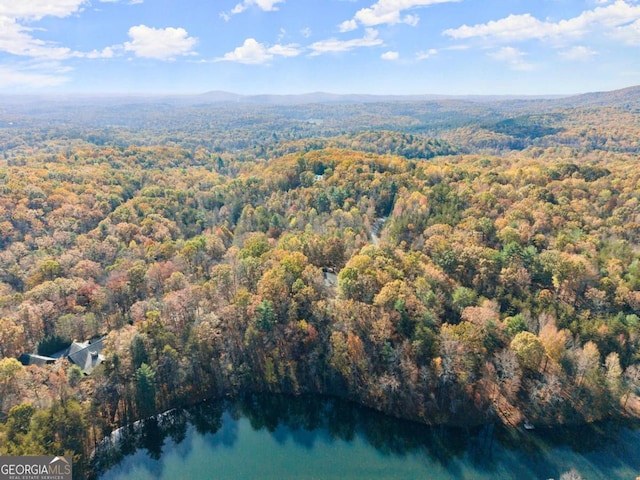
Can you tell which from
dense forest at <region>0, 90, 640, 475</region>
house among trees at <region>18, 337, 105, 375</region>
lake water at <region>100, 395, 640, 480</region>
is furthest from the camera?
house among trees at <region>18, 337, 105, 375</region>

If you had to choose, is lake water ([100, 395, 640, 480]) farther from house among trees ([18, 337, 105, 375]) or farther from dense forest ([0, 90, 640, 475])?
house among trees ([18, 337, 105, 375])

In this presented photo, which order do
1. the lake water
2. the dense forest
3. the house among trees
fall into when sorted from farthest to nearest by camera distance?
1. the house among trees
2. the dense forest
3. the lake water

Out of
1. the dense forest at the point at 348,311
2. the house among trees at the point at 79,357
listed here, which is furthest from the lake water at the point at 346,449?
the house among trees at the point at 79,357

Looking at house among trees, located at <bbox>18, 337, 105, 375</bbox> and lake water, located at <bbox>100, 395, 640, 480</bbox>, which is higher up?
house among trees, located at <bbox>18, 337, 105, 375</bbox>

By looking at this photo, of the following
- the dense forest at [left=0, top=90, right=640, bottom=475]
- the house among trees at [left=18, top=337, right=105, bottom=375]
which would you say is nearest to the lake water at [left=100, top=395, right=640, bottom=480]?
the dense forest at [left=0, top=90, right=640, bottom=475]

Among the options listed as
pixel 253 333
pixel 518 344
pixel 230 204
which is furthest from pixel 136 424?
pixel 230 204

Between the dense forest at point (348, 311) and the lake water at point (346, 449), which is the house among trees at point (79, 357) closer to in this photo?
the dense forest at point (348, 311)

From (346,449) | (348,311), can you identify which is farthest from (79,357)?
(346,449)
